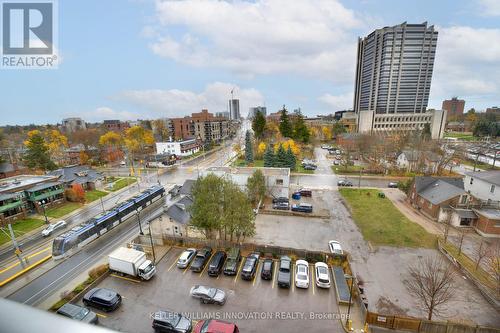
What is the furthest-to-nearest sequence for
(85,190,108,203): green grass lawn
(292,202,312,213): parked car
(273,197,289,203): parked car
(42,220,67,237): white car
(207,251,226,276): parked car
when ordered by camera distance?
(85,190,108,203): green grass lawn
(273,197,289,203): parked car
(292,202,312,213): parked car
(42,220,67,237): white car
(207,251,226,276): parked car

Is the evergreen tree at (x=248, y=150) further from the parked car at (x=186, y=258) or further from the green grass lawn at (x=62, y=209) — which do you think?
the parked car at (x=186, y=258)

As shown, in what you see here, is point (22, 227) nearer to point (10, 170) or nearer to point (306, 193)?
point (10, 170)

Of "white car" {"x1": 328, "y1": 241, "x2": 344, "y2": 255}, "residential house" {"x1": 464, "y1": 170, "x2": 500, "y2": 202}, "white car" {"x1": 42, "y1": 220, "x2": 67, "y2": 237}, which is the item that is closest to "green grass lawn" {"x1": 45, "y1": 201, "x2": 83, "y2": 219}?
"white car" {"x1": 42, "y1": 220, "x2": 67, "y2": 237}

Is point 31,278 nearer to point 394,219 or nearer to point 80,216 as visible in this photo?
point 80,216

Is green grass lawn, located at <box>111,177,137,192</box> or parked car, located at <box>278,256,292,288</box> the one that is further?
green grass lawn, located at <box>111,177,137,192</box>

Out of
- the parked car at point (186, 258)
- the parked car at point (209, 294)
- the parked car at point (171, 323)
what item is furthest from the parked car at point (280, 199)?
the parked car at point (171, 323)

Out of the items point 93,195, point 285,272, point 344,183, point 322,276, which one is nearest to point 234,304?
point 285,272

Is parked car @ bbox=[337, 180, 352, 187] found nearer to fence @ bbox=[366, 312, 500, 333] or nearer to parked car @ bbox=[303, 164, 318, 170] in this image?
parked car @ bbox=[303, 164, 318, 170]
